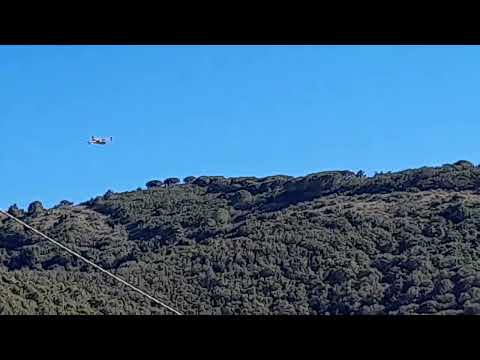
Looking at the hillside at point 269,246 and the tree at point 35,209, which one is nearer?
the hillside at point 269,246

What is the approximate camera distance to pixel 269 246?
12.4 m

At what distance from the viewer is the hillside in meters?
9.66

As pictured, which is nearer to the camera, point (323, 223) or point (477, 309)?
point (477, 309)

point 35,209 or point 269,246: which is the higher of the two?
point 35,209

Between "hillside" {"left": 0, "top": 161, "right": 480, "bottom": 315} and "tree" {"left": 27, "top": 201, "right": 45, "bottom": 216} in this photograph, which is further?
"tree" {"left": 27, "top": 201, "right": 45, "bottom": 216}

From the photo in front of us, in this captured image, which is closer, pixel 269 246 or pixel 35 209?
pixel 269 246

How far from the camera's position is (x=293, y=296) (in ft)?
34.2

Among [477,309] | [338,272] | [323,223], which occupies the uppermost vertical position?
[323,223]

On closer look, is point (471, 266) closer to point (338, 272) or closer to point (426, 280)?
point (426, 280)

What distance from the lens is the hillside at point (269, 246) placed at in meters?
9.66
